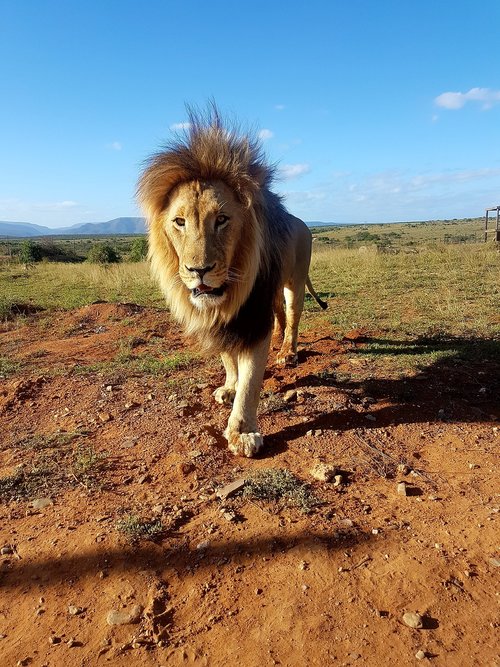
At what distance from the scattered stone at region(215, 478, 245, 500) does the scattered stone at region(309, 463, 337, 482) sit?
48 cm

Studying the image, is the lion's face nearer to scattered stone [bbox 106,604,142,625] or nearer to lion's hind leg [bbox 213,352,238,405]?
lion's hind leg [bbox 213,352,238,405]

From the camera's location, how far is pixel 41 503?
2875 millimetres

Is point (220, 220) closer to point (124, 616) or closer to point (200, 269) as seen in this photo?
point (200, 269)

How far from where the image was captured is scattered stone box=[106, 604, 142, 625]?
201 cm

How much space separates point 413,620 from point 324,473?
1100 millimetres

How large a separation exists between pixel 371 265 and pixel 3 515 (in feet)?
46.8

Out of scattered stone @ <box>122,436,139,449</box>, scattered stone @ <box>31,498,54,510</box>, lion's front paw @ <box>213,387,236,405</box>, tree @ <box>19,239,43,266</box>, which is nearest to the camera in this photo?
scattered stone @ <box>31,498,54,510</box>

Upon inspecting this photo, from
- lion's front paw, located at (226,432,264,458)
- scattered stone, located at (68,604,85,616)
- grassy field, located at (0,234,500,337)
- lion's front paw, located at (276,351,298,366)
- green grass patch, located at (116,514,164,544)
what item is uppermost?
grassy field, located at (0,234,500,337)

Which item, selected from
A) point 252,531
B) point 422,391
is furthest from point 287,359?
point 252,531

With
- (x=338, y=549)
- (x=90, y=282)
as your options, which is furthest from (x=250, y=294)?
(x=90, y=282)

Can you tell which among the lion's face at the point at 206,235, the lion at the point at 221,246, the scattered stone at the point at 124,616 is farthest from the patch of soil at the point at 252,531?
the lion's face at the point at 206,235

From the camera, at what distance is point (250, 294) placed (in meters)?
3.64

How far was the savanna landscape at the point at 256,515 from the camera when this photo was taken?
1.92 m

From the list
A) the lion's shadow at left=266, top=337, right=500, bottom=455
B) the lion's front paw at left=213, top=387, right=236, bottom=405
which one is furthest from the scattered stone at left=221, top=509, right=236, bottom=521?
the lion's front paw at left=213, top=387, right=236, bottom=405
